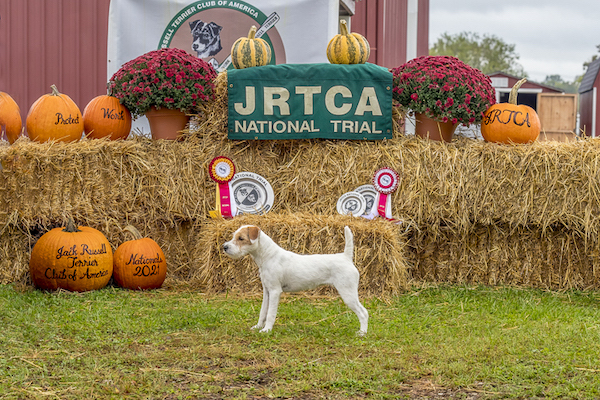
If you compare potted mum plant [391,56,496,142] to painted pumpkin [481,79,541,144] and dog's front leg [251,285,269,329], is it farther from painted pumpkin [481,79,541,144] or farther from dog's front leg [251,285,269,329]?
dog's front leg [251,285,269,329]

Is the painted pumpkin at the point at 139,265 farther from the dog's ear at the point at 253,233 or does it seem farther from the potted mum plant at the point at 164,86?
the dog's ear at the point at 253,233

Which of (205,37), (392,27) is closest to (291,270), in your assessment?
(205,37)

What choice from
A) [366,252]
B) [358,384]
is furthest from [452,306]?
[358,384]

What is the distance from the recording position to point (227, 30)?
728 cm

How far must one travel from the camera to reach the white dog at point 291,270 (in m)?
3.70

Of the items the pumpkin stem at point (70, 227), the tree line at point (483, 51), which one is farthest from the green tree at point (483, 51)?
the pumpkin stem at point (70, 227)

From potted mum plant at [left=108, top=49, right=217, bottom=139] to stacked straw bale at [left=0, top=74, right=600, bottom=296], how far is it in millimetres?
184

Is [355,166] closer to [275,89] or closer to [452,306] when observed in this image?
[275,89]

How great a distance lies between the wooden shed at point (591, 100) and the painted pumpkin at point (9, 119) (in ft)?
51.9

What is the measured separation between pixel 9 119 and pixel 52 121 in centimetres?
49

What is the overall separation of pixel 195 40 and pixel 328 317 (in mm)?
4297

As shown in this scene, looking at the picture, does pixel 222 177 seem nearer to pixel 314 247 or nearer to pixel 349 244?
pixel 314 247

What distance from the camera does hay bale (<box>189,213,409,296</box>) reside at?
4.86 meters

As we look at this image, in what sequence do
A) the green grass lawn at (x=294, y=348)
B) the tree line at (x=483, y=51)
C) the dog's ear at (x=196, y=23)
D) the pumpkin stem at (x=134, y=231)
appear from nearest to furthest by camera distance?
the green grass lawn at (x=294, y=348) → the pumpkin stem at (x=134, y=231) → the dog's ear at (x=196, y=23) → the tree line at (x=483, y=51)
